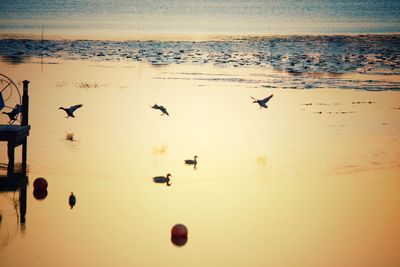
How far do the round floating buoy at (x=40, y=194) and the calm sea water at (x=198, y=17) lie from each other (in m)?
34.3

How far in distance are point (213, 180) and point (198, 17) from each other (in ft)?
174

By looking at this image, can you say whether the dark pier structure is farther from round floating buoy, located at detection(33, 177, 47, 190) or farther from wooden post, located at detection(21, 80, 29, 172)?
round floating buoy, located at detection(33, 177, 47, 190)

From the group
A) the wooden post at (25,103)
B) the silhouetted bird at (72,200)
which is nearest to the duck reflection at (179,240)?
the silhouetted bird at (72,200)

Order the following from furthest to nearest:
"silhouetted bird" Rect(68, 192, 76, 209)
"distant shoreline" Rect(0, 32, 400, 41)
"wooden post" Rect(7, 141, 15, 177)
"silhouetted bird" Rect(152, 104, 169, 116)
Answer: "distant shoreline" Rect(0, 32, 400, 41)
"silhouetted bird" Rect(152, 104, 169, 116)
"wooden post" Rect(7, 141, 15, 177)
"silhouetted bird" Rect(68, 192, 76, 209)

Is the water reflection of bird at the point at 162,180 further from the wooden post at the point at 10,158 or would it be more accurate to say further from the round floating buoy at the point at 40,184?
the wooden post at the point at 10,158

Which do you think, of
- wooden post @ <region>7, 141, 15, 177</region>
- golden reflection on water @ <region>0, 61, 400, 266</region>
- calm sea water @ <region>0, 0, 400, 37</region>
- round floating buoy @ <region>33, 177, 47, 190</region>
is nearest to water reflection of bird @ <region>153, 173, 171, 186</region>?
golden reflection on water @ <region>0, 61, 400, 266</region>

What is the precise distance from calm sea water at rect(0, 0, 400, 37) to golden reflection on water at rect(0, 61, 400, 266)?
993 inches

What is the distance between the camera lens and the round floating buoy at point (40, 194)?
14.3 meters

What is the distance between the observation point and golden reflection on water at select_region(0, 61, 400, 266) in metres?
12.0

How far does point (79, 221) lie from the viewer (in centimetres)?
1303

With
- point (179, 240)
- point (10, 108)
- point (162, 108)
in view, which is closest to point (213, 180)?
point (179, 240)

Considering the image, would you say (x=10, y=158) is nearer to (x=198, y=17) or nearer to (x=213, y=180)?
(x=213, y=180)

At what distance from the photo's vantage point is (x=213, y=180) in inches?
623

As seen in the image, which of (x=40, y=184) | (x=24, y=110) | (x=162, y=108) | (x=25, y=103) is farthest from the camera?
(x=162, y=108)
